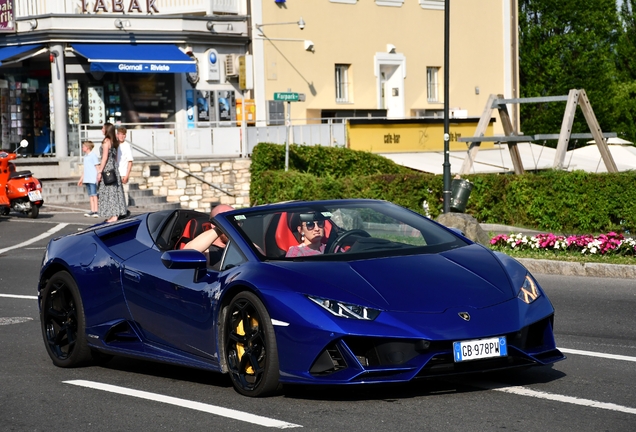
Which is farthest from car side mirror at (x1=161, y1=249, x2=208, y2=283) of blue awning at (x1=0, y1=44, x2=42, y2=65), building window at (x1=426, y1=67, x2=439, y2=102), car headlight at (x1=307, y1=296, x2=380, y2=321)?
building window at (x1=426, y1=67, x2=439, y2=102)

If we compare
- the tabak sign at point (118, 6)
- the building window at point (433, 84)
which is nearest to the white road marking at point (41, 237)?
the tabak sign at point (118, 6)

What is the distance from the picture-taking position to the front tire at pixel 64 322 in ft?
29.0

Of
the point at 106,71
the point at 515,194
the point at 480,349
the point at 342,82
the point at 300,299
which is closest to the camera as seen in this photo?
the point at 480,349

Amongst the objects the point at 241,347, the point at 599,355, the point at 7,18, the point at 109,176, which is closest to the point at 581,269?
the point at 599,355

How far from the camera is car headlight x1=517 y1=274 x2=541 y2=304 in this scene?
707 centimetres

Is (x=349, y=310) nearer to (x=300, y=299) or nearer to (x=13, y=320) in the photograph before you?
(x=300, y=299)

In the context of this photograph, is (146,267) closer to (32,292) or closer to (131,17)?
(32,292)

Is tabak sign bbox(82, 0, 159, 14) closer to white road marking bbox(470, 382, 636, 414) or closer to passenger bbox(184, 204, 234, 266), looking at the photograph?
passenger bbox(184, 204, 234, 266)

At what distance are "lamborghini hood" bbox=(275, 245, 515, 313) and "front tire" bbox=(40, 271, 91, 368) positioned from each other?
2.31 m

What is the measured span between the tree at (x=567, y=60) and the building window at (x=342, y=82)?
23.3m

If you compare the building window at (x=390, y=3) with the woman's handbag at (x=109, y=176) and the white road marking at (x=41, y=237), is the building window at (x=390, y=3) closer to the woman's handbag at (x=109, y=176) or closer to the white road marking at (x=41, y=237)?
the white road marking at (x=41, y=237)

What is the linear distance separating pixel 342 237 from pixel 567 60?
61.9m

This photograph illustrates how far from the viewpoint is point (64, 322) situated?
9.07 metres

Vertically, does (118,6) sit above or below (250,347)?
above
